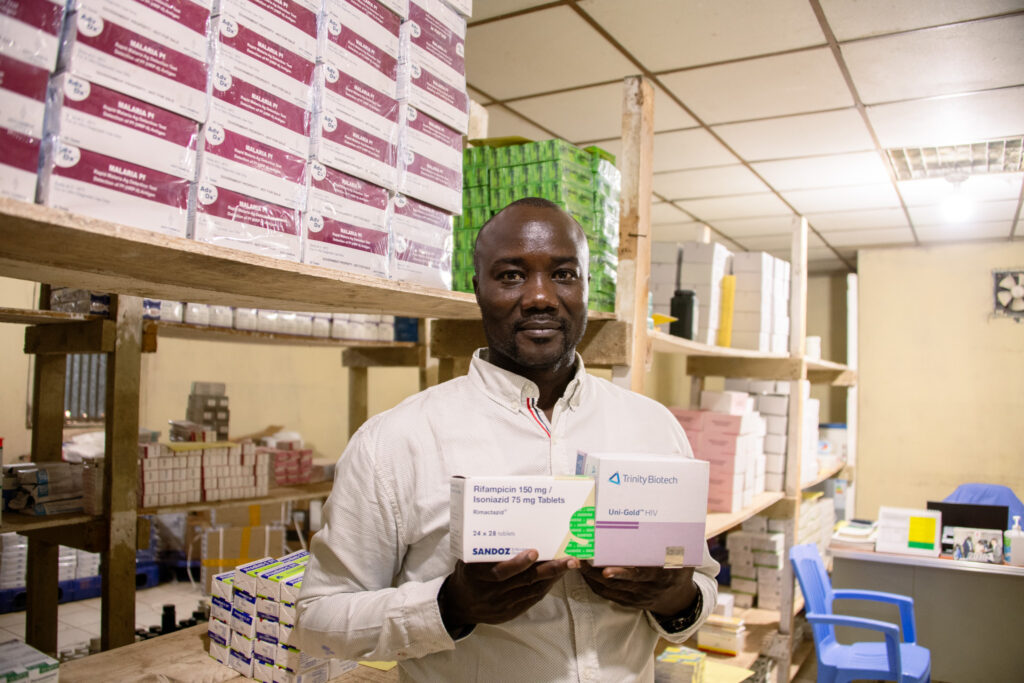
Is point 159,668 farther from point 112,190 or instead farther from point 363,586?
point 112,190

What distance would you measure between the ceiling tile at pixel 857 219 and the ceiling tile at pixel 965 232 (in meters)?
0.40

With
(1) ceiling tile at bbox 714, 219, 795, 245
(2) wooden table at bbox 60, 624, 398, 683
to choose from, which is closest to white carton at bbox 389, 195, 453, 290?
(2) wooden table at bbox 60, 624, 398, 683

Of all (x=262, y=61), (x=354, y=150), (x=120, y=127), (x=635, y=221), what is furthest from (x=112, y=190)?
(x=635, y=221)

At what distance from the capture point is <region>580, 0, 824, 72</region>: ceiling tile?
276 centimetres

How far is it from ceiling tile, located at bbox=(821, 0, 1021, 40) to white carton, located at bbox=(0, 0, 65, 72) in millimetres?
2681

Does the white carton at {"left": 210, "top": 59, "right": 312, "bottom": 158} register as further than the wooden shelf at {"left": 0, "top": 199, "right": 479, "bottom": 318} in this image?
Yes

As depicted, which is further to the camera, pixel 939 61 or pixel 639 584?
pixel 939 61

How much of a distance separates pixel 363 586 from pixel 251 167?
2.35 ft

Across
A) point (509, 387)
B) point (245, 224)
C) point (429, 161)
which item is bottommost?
point (509, 387)

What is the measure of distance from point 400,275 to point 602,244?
795 millimetres

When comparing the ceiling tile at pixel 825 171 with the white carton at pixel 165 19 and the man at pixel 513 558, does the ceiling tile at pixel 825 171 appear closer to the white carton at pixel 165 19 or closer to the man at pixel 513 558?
the man at pixel 513 558

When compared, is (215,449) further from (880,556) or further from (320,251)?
(880,556)

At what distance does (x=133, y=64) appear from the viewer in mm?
967

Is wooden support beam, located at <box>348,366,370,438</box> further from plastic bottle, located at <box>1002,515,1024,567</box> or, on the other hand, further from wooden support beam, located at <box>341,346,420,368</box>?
plastic bottle, located at <box>1002,515,1024,567</box>
